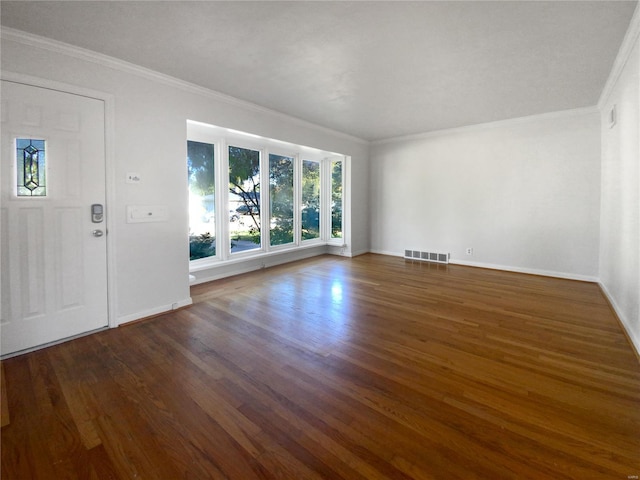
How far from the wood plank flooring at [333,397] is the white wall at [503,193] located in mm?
1805

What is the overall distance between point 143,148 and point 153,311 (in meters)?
1.79

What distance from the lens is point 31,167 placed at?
248 centimetres

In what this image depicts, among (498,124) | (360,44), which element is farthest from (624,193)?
(360,44)

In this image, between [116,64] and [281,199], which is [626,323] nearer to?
[281,199]

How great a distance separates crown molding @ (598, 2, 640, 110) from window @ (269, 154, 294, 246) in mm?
4623

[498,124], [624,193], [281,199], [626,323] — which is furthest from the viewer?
[281,199]

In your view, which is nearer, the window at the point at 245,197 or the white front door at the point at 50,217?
the white front door at the point at 50,217

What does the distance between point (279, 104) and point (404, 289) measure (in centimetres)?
323

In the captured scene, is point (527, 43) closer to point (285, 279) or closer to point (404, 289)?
point (404, 289)

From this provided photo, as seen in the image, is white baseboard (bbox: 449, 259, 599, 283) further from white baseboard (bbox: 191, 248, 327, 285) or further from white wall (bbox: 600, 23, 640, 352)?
white baseboard (bbox: 191, 248, 327, 285)

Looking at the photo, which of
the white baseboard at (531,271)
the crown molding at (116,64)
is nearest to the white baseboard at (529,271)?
the white baseboard at (531,271)

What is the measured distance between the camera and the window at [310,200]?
6.28 m

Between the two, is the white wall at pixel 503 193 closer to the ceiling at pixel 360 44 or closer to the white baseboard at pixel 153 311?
the ceiling at pixel 360 44

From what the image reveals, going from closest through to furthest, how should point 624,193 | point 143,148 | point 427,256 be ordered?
point 624,193 → point 143,148 → point 427,256
